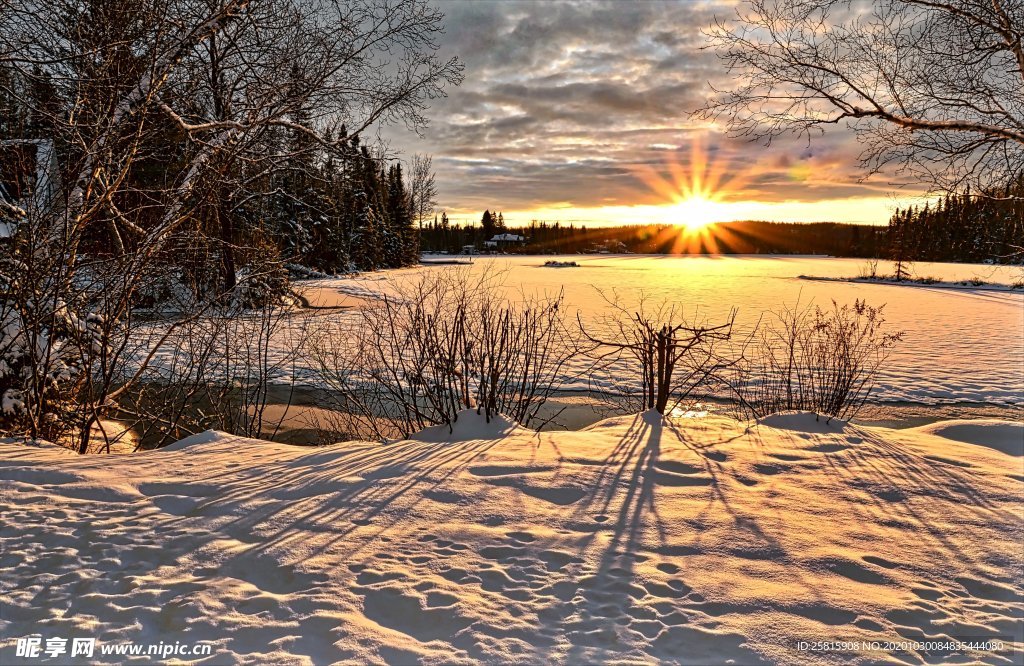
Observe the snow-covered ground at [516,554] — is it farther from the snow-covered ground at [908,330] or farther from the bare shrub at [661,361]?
the snow-covered ground at [908,330]

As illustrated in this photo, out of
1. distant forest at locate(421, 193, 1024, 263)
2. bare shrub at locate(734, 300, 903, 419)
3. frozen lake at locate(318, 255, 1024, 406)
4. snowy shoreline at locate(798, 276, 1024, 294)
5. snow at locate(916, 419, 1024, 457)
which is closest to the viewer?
snow at locate(916, 419, 1024, 457)

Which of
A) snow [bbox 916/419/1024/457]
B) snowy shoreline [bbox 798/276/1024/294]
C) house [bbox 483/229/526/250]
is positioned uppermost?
house [bbox 483/229/526/250]

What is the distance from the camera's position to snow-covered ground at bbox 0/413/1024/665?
248 cm

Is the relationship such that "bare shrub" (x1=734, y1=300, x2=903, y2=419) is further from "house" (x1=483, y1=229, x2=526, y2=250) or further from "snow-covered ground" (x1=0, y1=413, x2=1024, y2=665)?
"house" (x1=483, y1=229, x2=526, y2=250)

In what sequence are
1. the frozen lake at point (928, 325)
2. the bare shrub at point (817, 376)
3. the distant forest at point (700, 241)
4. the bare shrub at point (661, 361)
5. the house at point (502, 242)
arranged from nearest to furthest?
the bare shrub at point (661, 361), the bare shrub at point (817, 376), the frozen lake at point (928, 325), the distant forest at point (700, 241), the house at point (502, 242)

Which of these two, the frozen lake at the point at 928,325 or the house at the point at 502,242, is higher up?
the house at the point at 502,242

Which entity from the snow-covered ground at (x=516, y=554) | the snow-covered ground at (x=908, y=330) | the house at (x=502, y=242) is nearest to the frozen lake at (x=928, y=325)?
the snow-covered ground at (x=908, y=330)

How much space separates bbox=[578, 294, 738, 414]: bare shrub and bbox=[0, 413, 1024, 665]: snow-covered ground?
1.83 meters

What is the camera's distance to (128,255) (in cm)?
503

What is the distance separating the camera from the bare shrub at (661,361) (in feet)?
21.7

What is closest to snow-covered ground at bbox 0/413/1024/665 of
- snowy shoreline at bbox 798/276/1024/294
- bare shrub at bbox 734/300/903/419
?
bare shrub at bbox 734/300/903/419

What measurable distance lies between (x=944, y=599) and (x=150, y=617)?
3882 millimetres

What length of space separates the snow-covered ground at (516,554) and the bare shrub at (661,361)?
1833 millimetres

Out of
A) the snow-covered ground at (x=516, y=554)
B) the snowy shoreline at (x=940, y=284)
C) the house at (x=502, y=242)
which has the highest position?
the house at (x=502, y=242)
